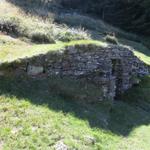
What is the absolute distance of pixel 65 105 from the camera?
1336 cm

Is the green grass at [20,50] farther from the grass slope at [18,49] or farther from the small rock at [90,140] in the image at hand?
the small rock at [90,140]

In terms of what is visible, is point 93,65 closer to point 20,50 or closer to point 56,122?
point 20,50

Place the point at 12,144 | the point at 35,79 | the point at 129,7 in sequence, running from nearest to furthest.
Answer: the point at 12,144 → the point at 35,79 → the point at 129,7

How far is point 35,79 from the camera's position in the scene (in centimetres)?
Answer: 1392

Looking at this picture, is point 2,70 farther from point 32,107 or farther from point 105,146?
point 105,146

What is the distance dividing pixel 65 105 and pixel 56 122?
64.0 inches

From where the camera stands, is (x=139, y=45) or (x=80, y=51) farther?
(x=139, y=45)

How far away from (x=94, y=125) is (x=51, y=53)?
3.09 m

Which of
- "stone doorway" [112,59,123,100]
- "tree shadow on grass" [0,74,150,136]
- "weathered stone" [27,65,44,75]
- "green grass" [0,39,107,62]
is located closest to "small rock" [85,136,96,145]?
"tree shadow on grass" [0,74,150,136]

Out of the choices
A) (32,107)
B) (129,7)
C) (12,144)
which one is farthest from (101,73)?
(129,7)

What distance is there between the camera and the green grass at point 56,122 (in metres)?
10.8

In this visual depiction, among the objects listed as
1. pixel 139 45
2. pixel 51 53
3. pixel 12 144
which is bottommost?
pixel 139 45

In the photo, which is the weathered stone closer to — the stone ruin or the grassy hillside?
the stone ruin

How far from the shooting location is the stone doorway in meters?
17.7
